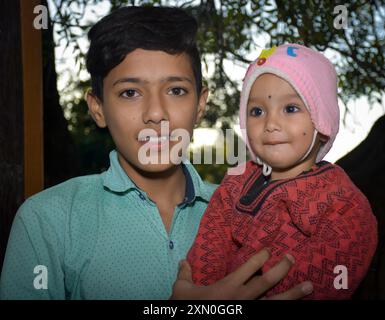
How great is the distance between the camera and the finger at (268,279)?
2268 mm

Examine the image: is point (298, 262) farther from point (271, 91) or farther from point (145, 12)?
point (145, 12)

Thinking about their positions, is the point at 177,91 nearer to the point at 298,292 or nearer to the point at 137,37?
the point at 137,37

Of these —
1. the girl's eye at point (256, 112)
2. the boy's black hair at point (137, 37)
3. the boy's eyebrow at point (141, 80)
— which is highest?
the boy's black hair at point (137, 37)

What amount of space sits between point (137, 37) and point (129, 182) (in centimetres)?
68

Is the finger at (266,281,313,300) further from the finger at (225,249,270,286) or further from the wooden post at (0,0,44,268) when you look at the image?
the wooden post at (0,0,44,268)

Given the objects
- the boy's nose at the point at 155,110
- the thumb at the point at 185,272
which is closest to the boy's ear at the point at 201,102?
the boy's nose at the point at 155,110

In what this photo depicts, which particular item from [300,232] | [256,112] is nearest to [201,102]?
[256,112]

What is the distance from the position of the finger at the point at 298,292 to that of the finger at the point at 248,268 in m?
0.15

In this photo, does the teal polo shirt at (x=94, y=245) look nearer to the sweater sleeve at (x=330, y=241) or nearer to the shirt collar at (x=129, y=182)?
the shirt collar at (x=129, y=182)

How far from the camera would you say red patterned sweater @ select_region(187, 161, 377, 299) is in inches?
90.3

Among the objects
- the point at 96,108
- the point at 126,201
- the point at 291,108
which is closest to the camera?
the point at 291,108

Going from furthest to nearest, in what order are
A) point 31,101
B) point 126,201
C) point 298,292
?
point 31,101, point 126,201, point 298,292

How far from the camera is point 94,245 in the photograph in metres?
2.50

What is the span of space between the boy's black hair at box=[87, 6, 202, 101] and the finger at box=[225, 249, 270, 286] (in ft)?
3.02
